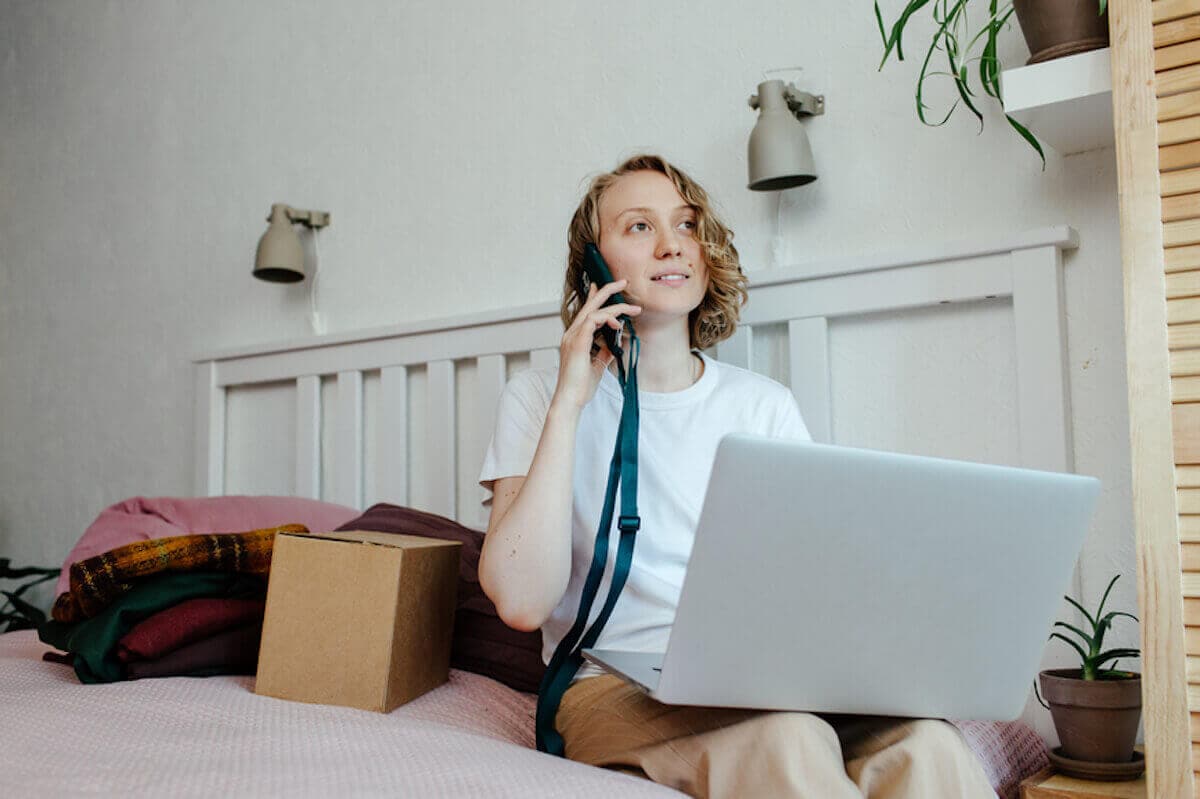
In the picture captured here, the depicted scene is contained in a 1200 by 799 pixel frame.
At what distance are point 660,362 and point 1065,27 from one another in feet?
2.05

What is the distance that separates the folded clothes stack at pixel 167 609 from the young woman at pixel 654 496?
1.24 ft

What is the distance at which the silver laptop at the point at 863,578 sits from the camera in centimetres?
80

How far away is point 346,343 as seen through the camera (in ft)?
7.13

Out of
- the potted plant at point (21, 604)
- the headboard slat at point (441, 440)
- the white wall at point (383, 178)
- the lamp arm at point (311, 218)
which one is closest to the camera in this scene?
the white wall at point (383, 178)

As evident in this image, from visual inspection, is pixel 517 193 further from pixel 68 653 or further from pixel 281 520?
pixel 68 653

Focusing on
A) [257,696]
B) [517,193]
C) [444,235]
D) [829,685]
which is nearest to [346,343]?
[444,235]

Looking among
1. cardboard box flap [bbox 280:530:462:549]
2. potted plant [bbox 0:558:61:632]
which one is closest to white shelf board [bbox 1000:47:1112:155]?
cardboard box flap [bbox 280:530:462:549]

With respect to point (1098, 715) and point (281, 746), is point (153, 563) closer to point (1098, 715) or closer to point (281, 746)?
point (281, 746)

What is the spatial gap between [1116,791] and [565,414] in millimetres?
689

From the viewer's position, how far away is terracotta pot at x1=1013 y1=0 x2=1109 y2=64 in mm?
1272

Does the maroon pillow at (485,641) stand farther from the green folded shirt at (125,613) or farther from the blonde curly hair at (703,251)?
the blonde curly hair at (703,251)

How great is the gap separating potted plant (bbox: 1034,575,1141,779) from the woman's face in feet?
1.92

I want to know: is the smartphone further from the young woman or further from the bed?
the bed

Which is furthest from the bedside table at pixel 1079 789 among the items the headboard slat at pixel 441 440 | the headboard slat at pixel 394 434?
the headboard slat at pixel 394 434
